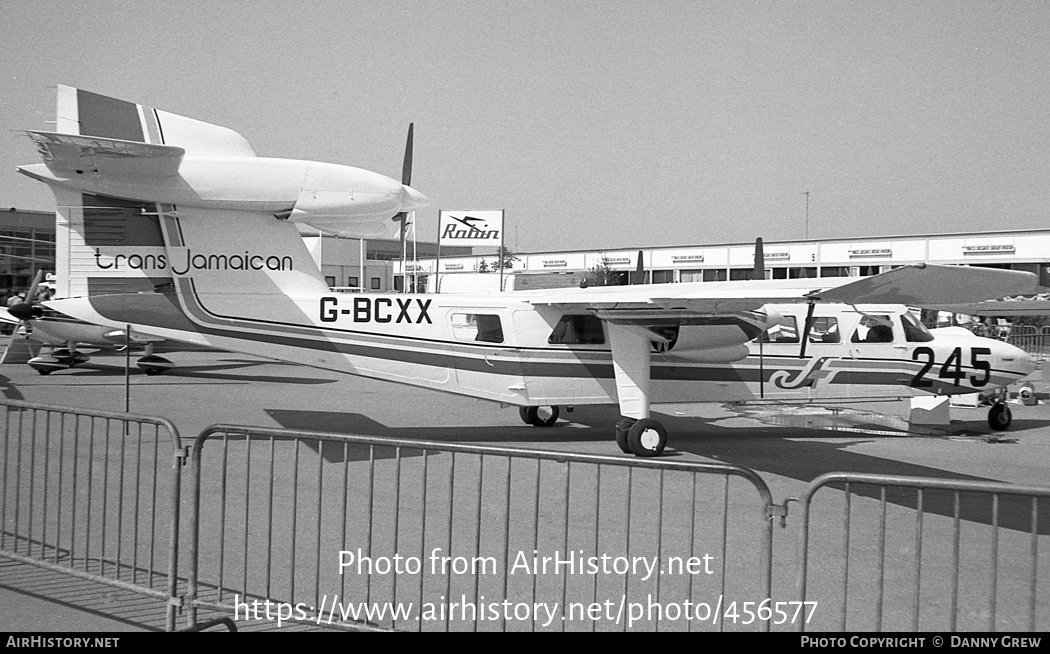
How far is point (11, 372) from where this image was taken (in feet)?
71.9

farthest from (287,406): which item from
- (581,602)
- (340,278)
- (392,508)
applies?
(340,278)

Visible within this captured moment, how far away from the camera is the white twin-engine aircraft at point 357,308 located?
1036cm

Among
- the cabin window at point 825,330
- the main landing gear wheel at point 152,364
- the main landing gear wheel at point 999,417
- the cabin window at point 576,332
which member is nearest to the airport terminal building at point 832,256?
the main landing gear wheel at point 152,364

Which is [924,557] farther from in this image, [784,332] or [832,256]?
[832,256]

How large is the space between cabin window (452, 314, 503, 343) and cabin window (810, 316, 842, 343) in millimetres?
5021

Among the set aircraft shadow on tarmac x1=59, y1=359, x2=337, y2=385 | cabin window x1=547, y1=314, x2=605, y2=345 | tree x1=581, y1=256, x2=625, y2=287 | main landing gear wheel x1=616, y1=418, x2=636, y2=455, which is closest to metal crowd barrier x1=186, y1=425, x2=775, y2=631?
main landing gear wheel x1=616, y1=418, x2=636, y2=455

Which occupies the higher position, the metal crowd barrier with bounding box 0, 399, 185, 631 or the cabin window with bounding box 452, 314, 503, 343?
the cabin window with bounding box 452, 314, 503, 343

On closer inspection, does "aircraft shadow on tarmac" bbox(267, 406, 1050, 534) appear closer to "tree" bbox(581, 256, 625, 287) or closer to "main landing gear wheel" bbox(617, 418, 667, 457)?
"main landing gear wheel" bbox(617, 418, 667, 457)

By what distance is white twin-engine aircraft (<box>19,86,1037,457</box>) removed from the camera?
34.0 ft

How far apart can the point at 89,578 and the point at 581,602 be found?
328 centimetres

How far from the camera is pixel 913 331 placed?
13102 millimetres

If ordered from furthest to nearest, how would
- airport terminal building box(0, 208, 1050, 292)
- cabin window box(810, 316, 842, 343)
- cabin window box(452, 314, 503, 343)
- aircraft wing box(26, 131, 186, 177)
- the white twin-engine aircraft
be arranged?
airport terminal building box(0, 208, 1050, 292), cabin window box(810, 316, 842, 343), cabin window box(452, 314, 503, 343), the white twin-engine aircraft, aircraft wing box(26, 131, 186, 177)

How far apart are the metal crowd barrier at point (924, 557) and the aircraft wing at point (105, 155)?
325 inches

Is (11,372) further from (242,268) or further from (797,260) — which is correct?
(797,260)
